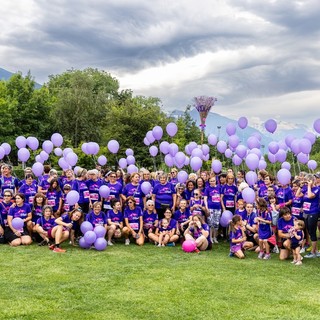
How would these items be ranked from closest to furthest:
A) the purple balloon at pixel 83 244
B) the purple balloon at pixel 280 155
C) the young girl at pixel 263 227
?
the young girl at pixel 263 227, the purple balloon at pixel 83 244, the purple balloon at pixel 280 155

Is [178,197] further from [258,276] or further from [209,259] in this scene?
[258,276]

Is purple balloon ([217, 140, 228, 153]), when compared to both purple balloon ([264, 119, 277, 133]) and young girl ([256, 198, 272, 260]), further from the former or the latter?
young girl ([256, 198, 272, 260])

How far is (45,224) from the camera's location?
337 inches

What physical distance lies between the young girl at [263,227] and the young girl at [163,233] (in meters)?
1.88

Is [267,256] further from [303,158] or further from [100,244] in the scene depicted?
[303,158]

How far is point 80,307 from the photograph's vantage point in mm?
4875

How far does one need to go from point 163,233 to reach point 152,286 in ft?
9.98

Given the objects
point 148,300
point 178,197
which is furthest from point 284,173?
point 148,300

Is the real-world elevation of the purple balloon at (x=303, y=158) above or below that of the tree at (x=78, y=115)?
below

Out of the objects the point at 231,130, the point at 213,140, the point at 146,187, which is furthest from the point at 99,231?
the point at 213,140

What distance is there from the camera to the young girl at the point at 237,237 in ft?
25.3

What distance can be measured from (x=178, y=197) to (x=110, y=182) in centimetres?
149

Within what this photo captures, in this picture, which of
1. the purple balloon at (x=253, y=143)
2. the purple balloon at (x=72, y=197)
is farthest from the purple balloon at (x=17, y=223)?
the purple balloon at (x=253, y=143)

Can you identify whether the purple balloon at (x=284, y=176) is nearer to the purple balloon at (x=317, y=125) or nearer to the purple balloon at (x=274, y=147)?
the purple balloon at (x=317, y=125)
